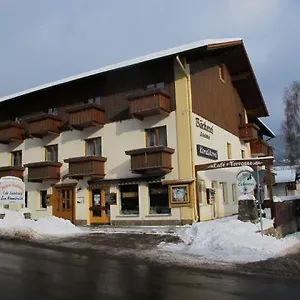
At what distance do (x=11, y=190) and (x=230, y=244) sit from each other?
42.9ft

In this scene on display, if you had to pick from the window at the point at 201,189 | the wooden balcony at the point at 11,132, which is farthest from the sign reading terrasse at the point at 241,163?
the wooden balcony at the point at 11,132

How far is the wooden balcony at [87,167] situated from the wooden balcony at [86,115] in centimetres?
195

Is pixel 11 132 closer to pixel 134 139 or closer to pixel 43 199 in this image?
pixel 43 199

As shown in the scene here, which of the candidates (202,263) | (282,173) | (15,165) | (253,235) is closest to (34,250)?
(202,263)

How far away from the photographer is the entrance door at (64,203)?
2481cm

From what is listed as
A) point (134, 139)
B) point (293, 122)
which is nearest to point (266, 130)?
point (293, 122)

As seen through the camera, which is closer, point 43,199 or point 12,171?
point 43,199

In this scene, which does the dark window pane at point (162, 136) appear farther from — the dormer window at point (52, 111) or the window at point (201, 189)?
the dormer window at point (52, 111)

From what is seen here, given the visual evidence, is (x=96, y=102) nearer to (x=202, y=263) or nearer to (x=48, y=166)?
(x=48, y=166)

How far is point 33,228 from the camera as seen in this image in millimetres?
18656

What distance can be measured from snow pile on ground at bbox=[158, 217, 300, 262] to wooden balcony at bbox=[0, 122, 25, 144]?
16.3 m

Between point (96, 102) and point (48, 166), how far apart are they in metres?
4.74

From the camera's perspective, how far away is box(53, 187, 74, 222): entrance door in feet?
81.4

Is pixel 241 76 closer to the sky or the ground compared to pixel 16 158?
closer to the sky
